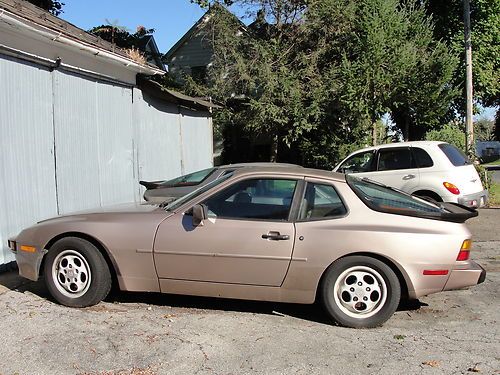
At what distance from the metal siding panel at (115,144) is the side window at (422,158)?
5.54 m

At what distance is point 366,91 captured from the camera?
16344 mm

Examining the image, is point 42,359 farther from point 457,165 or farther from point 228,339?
point 457,165

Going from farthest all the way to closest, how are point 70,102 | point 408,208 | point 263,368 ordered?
point 70,102 → point 408,208 → point 263,368

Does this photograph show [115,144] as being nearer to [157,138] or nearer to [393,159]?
[157,138]

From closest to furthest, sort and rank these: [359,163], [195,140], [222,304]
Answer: [222,304] < [359,163] < [195,140]

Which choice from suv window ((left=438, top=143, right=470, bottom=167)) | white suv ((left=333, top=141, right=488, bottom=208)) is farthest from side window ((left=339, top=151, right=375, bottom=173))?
suv window ((left=438, top=143, right=470, bottom=167))

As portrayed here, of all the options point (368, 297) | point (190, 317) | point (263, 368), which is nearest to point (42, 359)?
point (190, 317)

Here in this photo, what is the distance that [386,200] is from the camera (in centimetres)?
494

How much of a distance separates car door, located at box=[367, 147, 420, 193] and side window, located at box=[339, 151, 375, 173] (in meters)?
0.20

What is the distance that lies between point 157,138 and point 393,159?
5195 millimetres

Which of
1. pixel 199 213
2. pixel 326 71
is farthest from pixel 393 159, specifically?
pixel 326 71

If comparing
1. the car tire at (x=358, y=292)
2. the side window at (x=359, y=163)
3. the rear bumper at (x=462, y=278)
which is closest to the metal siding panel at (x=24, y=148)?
the car tire at (x=358, y=292)

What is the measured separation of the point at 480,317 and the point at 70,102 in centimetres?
654

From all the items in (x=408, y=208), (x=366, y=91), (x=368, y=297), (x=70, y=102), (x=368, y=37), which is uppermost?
(x=368, y=37)
